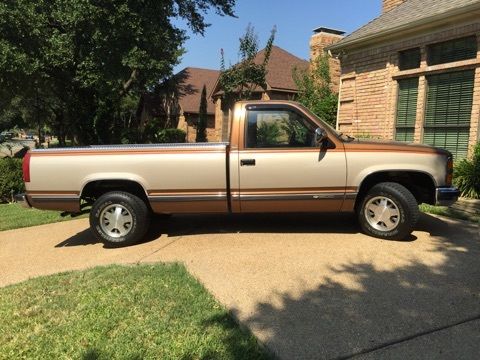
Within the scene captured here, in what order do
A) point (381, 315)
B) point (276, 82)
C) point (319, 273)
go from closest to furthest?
point (381, 315) < point (319, 273) < point (276, 82)

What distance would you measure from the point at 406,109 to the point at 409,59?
49.8 inches

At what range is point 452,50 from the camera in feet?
35.0

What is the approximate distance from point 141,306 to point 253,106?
3134 millimetres

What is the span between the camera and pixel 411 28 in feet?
37.2

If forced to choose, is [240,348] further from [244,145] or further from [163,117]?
[163,117]

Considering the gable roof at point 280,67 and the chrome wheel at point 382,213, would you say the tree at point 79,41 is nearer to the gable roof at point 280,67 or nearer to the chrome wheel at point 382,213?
the gable roof at point 280,67

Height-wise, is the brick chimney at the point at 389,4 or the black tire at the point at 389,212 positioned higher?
the brick chimney at the point at 389,4

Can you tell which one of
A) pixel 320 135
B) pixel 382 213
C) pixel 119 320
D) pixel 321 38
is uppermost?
pixel 321 38

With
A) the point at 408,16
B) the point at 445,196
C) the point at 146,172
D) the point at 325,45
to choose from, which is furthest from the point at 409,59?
the point at 146,172

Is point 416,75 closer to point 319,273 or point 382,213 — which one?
point 382,213

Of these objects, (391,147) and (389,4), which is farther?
(389,4)

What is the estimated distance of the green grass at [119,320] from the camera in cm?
348

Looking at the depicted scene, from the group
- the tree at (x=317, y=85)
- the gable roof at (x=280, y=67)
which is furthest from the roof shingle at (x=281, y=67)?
the tree at (x=317, y=85)

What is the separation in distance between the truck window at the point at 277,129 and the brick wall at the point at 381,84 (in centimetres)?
577
